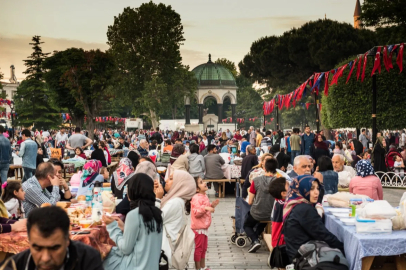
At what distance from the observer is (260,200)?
8734mm

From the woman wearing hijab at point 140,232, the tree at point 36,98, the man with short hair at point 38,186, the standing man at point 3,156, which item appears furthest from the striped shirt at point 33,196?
the tree at point 36,98

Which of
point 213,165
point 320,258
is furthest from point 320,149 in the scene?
point 320,258

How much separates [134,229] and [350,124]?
22.6 m

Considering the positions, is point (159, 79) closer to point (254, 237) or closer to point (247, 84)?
point (247, 84)

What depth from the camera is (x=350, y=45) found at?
42.2m

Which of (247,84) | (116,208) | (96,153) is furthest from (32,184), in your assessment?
(247,84)

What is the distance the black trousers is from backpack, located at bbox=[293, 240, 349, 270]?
3.09 meters

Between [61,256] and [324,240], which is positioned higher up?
[61,256]

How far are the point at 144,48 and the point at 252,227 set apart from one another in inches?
2072

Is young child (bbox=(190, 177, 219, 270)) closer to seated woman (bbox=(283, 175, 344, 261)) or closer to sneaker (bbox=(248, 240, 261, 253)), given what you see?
seated woman (bbox=(283, 175, 344, 261))

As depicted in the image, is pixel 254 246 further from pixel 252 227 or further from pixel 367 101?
pixel 367 101

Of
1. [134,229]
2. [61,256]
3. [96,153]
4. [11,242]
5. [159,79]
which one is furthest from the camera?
[159,79]

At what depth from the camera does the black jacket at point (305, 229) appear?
5.94 metres

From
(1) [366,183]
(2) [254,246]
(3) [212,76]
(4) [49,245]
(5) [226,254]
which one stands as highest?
(3) [212,76]
